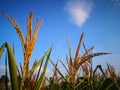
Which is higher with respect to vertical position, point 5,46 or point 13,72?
point 5,46

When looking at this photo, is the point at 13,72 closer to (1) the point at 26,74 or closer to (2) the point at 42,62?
(1) the point at 26,74

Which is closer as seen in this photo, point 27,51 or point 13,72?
point 13,72

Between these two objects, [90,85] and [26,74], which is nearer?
[26,74]

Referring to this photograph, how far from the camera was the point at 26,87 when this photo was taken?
196cm

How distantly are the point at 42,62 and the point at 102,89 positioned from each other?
3.39 metres

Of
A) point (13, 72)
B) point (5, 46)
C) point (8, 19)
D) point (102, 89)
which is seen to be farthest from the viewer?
point (102, 89)

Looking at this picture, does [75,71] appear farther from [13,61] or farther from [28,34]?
[13,61]

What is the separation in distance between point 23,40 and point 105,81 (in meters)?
3.82

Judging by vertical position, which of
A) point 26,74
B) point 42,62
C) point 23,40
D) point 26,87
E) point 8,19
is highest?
point 8,19

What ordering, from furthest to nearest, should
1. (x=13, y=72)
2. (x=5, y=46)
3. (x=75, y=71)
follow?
(x=75, y=71), (x=5, y=46), (x=13, y=72)

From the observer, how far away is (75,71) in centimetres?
350

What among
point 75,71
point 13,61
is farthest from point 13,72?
point 75,71

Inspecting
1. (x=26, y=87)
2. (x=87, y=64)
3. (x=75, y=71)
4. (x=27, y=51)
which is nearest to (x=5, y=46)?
(x=27, y=51)

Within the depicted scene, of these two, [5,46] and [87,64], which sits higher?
[87,64]
